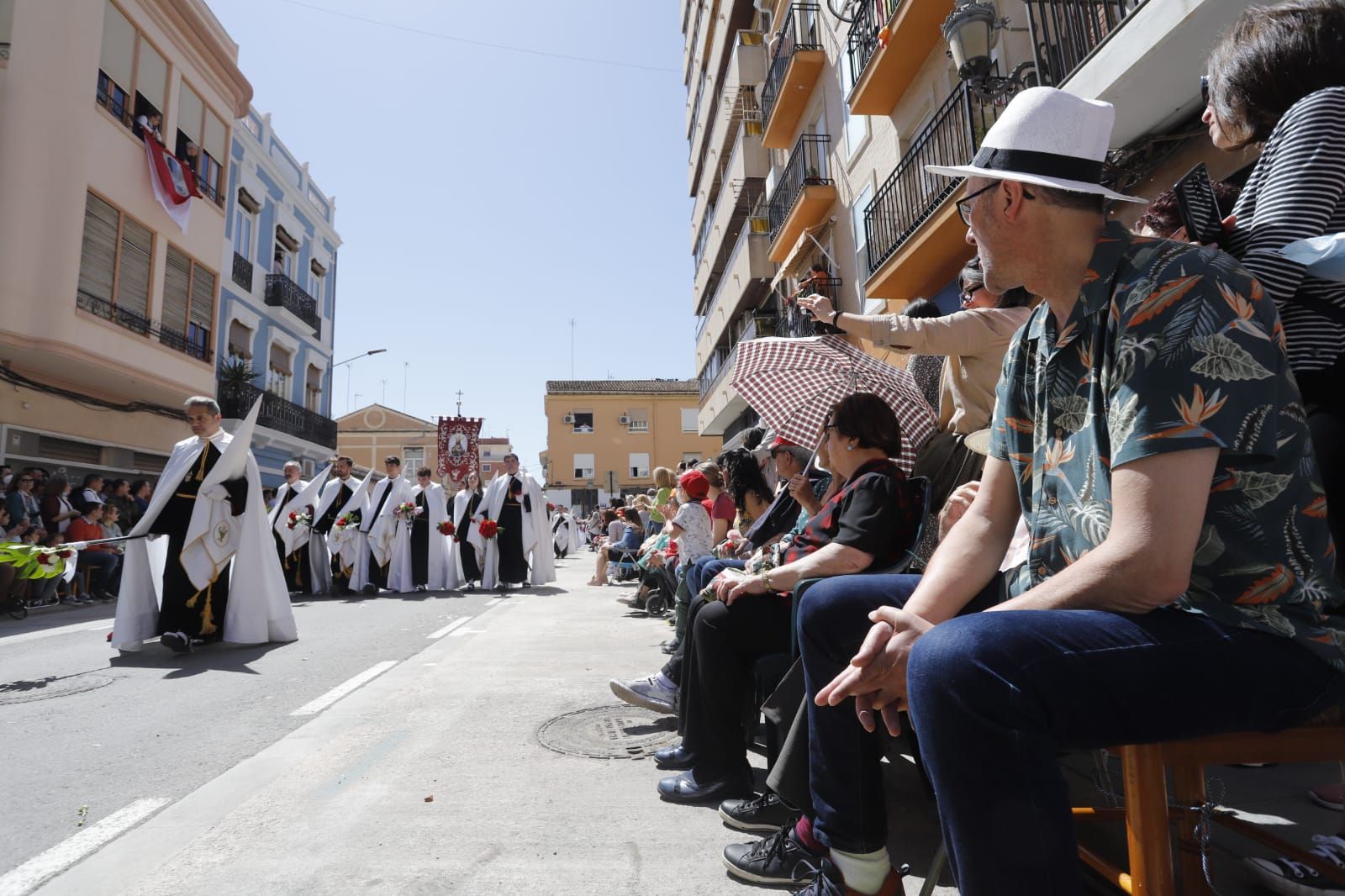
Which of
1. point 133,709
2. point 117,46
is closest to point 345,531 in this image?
point 133,709

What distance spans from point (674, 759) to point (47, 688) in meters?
4.42

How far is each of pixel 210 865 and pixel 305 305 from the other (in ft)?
92.5

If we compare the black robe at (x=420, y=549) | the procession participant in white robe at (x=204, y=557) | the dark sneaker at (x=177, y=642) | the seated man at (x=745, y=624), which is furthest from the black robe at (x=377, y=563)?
the seated man at (x=745, y=624)

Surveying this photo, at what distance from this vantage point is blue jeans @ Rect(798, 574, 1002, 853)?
80.2 inches

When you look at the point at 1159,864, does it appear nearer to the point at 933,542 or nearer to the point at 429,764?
the point at 933,542

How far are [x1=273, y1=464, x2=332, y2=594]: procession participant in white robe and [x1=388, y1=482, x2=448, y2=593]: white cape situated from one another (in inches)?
42.6

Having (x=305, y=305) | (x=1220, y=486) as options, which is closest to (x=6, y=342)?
(x=305, y=305)

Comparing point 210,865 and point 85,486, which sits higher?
point 85,486

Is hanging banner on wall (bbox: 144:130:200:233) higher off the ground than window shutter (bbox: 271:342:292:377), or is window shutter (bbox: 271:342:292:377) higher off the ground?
hanging banner on wall (bbox: 144:130:200:233)

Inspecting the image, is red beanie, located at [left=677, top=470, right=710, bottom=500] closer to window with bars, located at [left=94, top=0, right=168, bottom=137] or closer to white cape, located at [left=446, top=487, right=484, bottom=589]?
white cape, located at [left=446, top=487, right=484, bottom=589]

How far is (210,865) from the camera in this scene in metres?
2.37

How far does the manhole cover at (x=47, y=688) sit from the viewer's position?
4.78 metres

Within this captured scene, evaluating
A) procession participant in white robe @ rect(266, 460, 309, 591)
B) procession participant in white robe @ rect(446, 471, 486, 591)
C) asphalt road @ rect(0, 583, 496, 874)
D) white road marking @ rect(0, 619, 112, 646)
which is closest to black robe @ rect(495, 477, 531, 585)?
procession participant in white robe @ rect(446, 471, 486, 591)

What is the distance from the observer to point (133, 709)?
4.48 metres
